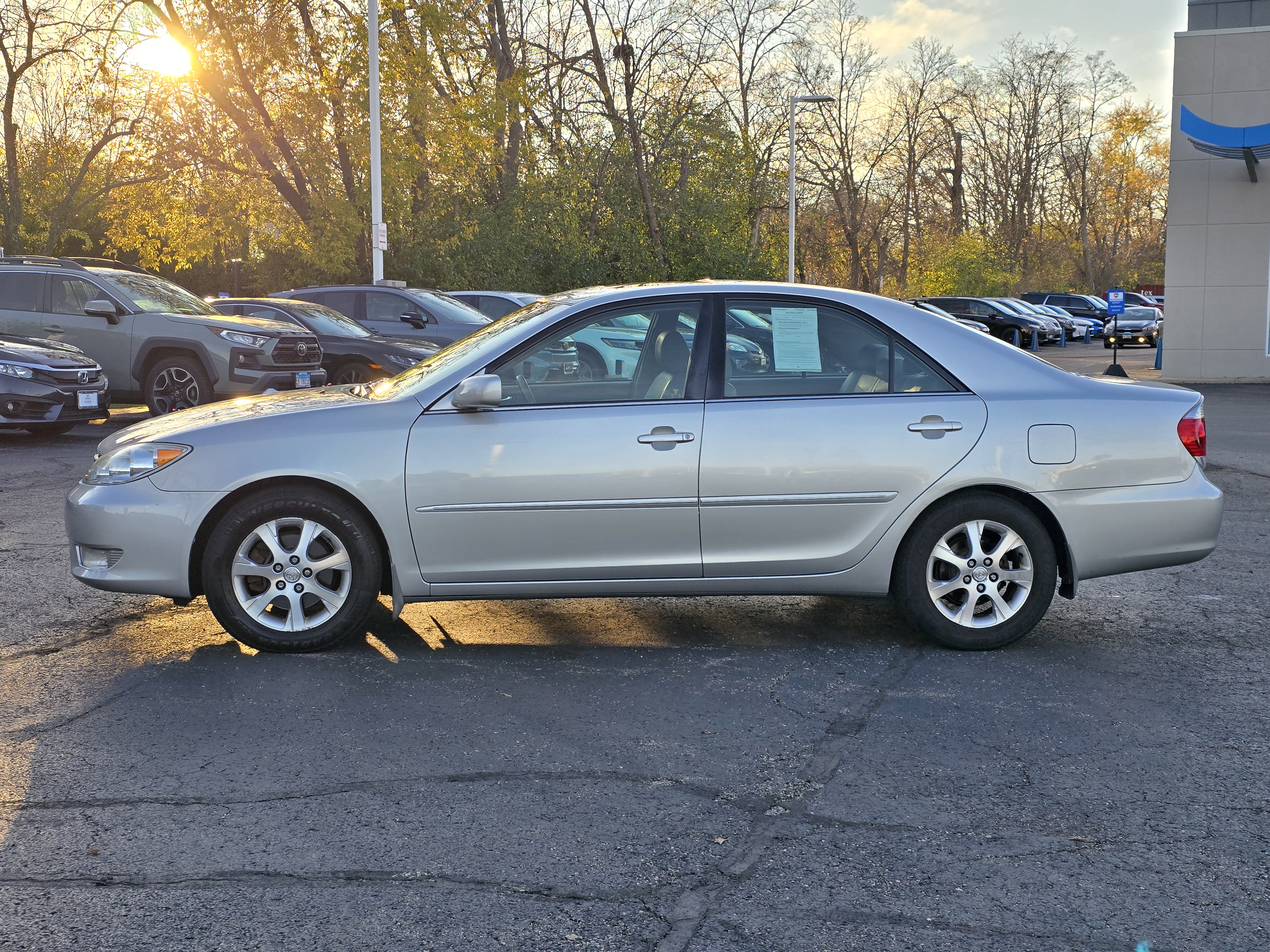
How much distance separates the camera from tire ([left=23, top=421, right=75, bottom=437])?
14172 millimetres

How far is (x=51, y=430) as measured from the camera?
14.5 metres

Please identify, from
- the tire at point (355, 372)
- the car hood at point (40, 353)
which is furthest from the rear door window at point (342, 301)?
the car hood at point (40, 353)

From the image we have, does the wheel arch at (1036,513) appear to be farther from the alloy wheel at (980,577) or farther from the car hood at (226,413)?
the car hood at (226,413)

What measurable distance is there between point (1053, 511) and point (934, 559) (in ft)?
1.75

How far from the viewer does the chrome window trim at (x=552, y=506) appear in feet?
17.2

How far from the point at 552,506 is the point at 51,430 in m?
11.2

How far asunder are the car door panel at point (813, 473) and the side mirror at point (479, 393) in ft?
2.85

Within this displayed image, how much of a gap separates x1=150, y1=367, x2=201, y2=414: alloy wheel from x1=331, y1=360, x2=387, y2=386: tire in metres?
1.73

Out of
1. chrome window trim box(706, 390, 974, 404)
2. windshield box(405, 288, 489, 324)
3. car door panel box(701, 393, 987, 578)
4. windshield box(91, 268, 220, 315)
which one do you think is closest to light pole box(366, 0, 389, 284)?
windshield box(405, 288, 489, 324)

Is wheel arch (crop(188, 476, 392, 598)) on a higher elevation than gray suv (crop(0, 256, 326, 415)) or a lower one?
lower

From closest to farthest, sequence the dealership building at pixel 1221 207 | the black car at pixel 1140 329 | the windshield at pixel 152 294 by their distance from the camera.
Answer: the windshield at pixel 152 294 < the dealership building at pixel 1221 207 < the black car at pixel 1140 329

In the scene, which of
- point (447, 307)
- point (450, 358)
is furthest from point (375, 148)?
point (450, 358)

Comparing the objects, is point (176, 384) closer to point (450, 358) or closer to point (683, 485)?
point (450, 358)

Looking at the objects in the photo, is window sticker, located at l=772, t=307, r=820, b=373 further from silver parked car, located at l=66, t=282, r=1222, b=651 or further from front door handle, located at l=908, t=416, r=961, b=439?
front door handle, located at l=908, t=416, r=961, b=439
